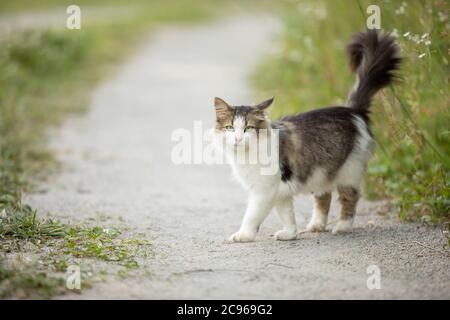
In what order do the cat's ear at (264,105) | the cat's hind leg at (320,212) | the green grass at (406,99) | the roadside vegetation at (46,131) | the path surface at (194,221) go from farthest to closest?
the cat's hind leg at (320,212) → the green grass at (406,99) → the cat's ear at (264,105) → the roadside vegetation at (46,131) → the path surface at (194,221)

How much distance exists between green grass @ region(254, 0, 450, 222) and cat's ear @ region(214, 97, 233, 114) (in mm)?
1280

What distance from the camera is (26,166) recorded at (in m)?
6.64

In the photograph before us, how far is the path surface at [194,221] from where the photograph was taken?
352 cm

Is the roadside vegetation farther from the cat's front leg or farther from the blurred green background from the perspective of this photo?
Result: the cat's front leg

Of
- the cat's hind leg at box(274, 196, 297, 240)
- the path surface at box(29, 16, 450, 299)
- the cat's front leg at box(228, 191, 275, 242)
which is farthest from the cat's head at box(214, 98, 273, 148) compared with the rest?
the path surface at box(29, 16, 450, 299)

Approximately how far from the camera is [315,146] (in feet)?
15.1

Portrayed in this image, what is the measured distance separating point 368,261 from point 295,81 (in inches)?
235

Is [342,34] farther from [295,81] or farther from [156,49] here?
[156,49]

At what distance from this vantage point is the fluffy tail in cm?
473

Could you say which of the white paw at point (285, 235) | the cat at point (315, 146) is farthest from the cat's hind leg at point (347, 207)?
the white paw at point (285, 235)

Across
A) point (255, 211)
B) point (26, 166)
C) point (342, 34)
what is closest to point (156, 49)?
point (342, 34)

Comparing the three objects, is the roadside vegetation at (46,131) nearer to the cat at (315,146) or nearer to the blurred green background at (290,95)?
the blurred green background at (290,95)

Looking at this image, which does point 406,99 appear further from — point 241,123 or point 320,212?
point 241,123

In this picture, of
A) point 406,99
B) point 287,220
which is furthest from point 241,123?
point 406,99
